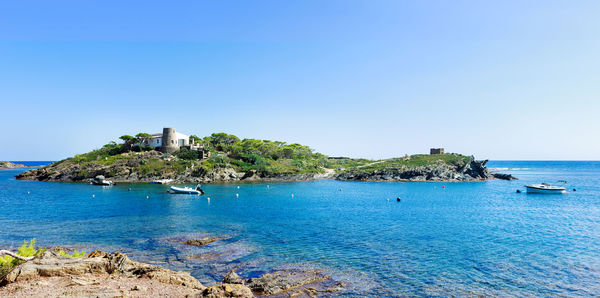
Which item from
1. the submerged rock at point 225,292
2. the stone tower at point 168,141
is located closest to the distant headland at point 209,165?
the stone tower at point 168,141

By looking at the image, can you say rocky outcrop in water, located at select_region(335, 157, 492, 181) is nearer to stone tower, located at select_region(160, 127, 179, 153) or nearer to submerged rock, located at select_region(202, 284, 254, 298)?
stone tower, located at select_region(160, 127, 179, 153)

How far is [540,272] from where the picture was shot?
1934cm

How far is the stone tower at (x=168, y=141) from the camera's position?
109375 mm

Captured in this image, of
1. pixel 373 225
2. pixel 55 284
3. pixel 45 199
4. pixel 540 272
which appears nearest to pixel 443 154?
pixel 373 225

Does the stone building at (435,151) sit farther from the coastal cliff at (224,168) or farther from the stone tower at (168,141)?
the stone tower at (168,141)

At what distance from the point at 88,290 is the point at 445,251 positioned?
2272 centimetres

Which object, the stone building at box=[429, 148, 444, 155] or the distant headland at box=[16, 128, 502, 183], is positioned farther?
the stone building at box=[429, 148, 444, 155]

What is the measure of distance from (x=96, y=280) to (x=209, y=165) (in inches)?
3373

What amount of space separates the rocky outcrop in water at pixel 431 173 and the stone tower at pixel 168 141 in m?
58.6

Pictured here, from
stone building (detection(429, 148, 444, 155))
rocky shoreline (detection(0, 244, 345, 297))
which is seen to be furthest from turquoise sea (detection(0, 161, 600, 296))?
stone building (detection(429, 148, 444, 155))

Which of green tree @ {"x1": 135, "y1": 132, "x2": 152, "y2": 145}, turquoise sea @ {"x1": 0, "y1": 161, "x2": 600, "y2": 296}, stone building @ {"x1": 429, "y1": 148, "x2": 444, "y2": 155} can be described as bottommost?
turquoise sea @ {"x1": 0, "y1": 161, "x2": 600, "y2": 296}

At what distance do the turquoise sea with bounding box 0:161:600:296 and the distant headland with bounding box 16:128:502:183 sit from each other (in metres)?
42.0

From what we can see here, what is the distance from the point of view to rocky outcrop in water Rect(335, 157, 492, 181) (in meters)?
101

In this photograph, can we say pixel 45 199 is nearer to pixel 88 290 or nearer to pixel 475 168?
pixel 88 290
